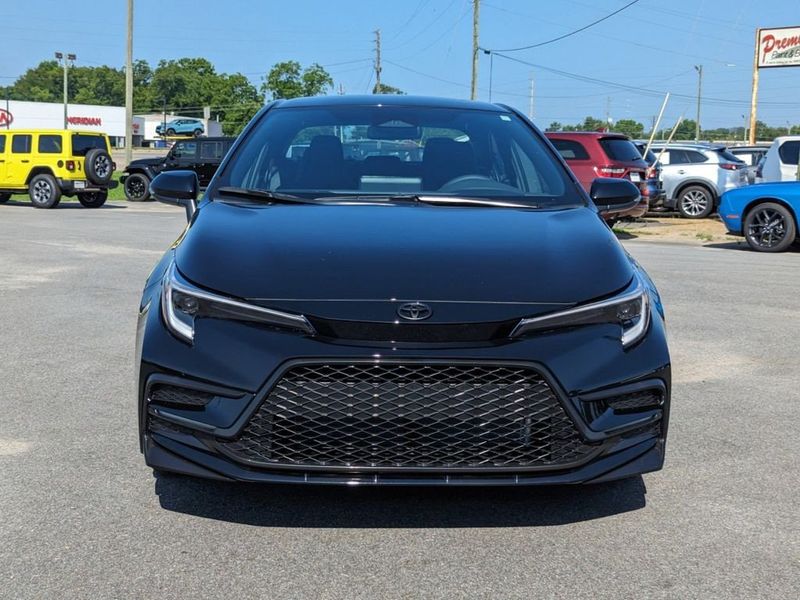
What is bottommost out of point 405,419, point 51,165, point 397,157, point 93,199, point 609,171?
point 93,199

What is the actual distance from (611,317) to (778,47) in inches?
1671

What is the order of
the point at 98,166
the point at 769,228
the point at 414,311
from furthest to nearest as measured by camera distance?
the point at 98,166
the point at 769,228
the point at 414,311

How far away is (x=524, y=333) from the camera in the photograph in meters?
3.24

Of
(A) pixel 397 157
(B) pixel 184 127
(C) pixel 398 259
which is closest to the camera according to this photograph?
Answer: (C) pixel 398 259

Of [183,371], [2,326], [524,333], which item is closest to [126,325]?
[2,326]

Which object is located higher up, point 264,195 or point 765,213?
point 264,195

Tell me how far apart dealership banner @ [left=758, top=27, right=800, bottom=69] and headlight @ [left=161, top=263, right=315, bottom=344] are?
42.2 metres

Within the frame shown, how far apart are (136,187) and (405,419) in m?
25.0

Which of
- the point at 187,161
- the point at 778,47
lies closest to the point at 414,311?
the point at 187,161

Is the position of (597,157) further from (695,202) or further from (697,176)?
(695,202)

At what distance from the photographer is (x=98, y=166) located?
75.0 ft

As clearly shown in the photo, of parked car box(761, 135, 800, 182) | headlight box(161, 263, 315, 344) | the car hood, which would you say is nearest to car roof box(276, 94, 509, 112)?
the car hood

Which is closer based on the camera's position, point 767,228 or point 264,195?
point 264,195

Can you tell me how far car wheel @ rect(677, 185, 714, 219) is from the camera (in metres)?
21.3
